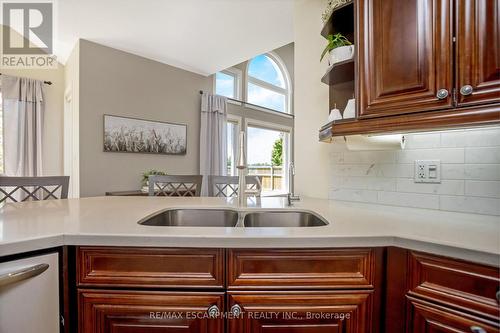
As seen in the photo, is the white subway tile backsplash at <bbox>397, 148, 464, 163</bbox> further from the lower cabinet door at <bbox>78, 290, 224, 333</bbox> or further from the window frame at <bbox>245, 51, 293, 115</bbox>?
the window frame at <bbox>245, 51, 293, 115</bbox>

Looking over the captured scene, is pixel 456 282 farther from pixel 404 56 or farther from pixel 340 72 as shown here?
pixel 340 72

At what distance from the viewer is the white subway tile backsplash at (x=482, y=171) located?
1.11 meters

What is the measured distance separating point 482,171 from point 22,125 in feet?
15.4

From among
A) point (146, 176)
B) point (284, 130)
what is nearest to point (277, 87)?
point (284, 130)

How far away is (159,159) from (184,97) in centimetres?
111

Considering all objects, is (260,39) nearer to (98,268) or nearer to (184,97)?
(184,97)

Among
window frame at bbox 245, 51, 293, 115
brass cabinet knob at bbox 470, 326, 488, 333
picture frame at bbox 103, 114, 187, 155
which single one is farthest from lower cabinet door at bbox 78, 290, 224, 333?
window frame at bbox 245, 51, 293, 115

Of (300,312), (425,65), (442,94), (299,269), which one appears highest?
(425,65)

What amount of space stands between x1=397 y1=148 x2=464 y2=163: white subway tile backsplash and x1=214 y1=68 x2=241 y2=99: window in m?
3.79

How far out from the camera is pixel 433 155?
1.28m

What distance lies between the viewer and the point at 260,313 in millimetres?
840

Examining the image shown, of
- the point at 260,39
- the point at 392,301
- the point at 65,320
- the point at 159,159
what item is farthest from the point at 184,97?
the point at 392,301

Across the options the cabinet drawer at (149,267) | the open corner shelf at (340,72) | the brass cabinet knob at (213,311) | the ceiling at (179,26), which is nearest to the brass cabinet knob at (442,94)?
the open corner shelf at (340,72)

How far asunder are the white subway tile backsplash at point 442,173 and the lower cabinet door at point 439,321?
0.64 m
